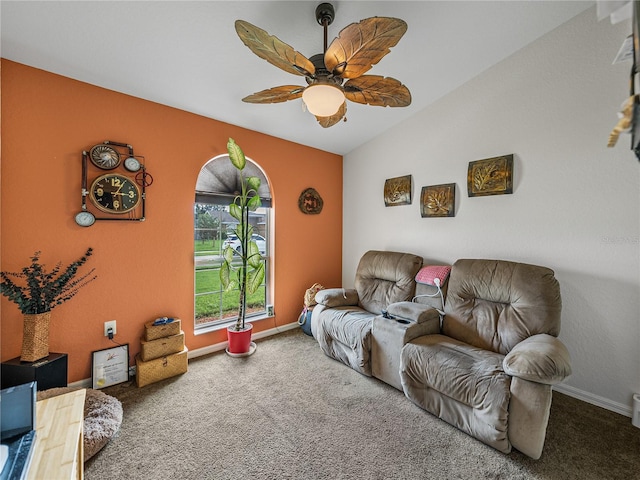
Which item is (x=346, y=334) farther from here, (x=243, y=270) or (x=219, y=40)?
(x=219, y=40)

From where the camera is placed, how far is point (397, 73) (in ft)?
8.05

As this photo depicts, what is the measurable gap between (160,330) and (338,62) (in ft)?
8.22

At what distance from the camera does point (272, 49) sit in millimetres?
1359

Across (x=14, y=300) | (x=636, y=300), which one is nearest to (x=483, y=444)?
(x=636, y=300)

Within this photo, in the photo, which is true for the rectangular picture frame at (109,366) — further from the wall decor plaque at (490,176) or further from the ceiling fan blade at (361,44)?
the wall decor plaque at (490,176)

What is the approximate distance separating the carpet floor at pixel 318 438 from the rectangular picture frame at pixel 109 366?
0.08 meters

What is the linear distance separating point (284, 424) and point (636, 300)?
2.64 meters

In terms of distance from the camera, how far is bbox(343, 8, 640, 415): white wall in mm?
1999

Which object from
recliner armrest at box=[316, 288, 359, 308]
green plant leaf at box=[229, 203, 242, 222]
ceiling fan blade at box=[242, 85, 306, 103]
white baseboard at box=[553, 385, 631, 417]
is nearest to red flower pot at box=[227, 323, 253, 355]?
recliner armrest at box=[316, 288, 359, 308]

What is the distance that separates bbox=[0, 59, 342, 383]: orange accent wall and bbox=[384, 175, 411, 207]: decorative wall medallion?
1.48 metres

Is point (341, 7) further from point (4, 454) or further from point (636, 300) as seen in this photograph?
point (636, 300)

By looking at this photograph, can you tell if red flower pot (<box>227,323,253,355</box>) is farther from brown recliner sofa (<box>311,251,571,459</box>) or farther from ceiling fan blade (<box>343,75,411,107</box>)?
ceiling fan blade (<box>343,75,411,107</box>)

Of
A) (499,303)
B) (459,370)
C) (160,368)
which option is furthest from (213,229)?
(499,303)

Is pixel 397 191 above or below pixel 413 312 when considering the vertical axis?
above
